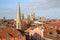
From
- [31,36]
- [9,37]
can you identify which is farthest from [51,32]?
[9,37]

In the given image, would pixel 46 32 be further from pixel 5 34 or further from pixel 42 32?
pixel 5 34

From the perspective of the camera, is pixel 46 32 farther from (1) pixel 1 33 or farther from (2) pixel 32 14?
(2) pixel 32 14

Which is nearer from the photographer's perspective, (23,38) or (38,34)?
(23,38)

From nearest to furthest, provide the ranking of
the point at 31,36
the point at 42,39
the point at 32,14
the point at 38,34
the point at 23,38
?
1. the point at 23,38
2. the point at 42,39
3. the point at 38,34
4. the point at 31,36
5. the point at 32,14

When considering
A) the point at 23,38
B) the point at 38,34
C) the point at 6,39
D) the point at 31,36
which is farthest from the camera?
the point at 31,36

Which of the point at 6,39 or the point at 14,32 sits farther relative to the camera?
the point at 14,32

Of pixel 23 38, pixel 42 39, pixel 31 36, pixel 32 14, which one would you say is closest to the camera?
pixel 23 38

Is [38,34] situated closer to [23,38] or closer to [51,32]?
[51,32]

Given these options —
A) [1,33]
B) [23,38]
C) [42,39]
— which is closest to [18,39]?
[23,38]

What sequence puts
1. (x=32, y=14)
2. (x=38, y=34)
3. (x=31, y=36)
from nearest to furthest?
(x=38, y=34)
(x=31, y=36)
(x=32, y=14)
